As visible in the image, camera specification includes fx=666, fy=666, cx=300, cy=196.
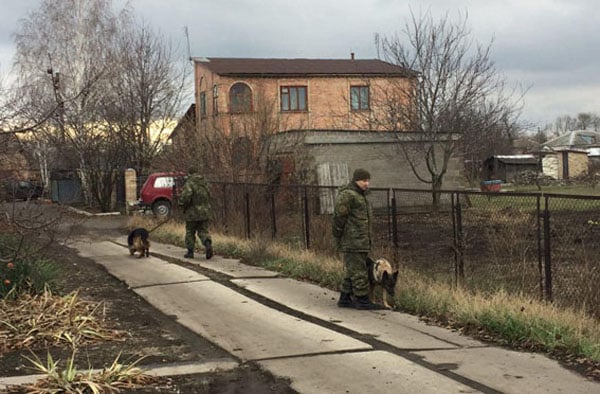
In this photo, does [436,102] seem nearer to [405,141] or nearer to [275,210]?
[405,141]

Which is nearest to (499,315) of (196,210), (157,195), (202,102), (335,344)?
(335,344)

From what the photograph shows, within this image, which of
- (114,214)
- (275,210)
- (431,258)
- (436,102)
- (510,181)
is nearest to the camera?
(431,258)

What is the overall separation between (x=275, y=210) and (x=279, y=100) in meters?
24.8

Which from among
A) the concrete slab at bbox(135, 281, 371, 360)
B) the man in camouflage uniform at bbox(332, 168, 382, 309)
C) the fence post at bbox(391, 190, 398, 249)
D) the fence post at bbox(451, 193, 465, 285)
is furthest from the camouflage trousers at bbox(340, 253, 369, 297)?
the fence post at bbox(391, 190, 398, 249)

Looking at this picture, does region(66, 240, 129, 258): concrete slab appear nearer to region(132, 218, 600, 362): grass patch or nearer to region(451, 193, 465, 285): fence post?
region(132, 218, 600, 362): grass patch

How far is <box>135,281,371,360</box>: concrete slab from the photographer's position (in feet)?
21.5

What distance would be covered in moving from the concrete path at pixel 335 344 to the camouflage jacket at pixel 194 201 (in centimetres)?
262

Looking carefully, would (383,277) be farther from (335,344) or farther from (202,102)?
(202,102)

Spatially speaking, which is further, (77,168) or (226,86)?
(226,86)

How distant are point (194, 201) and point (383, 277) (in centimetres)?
590

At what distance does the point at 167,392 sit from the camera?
17.3ft

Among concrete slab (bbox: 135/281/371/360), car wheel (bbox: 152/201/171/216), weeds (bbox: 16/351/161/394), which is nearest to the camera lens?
weeds (bbox: 16/351/161/394)

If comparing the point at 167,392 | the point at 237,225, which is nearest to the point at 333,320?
the point at 167,392

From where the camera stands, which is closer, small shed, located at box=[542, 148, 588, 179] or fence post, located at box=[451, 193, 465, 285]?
fence post, located at box=[451, 193, 465, 285]
